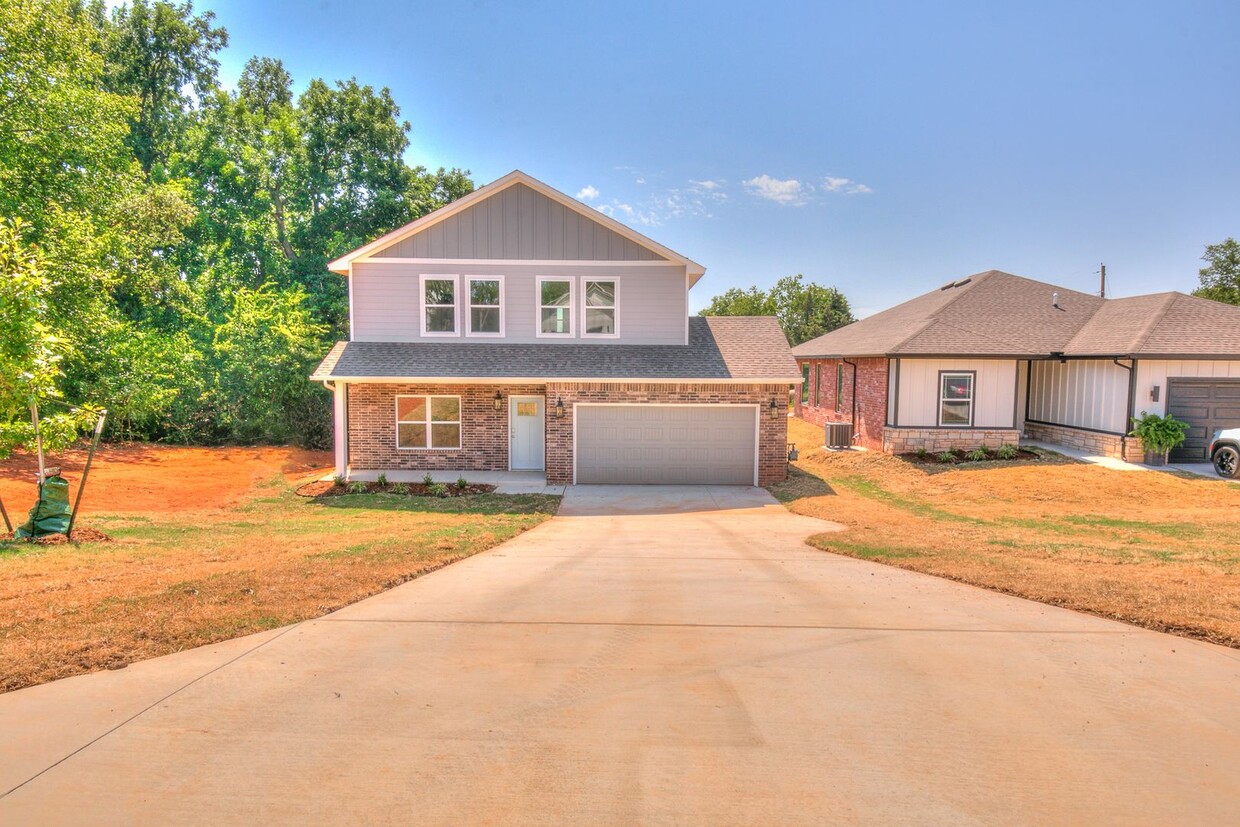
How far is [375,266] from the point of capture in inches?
716

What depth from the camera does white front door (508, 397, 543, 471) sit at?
18.4 metres

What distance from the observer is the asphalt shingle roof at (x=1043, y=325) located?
18516mm

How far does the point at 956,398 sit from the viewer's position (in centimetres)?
2062

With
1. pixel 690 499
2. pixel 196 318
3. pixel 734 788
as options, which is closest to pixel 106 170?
pixel 196 318

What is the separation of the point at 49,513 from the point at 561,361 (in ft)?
34.2

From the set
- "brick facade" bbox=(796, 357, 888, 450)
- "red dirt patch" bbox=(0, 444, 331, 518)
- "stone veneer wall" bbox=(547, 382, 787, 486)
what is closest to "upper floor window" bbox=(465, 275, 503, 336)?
"stone veneer wall" bbox=(547, 382, 787, 486)

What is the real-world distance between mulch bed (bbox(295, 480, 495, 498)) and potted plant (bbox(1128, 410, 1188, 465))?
1616 centimetres

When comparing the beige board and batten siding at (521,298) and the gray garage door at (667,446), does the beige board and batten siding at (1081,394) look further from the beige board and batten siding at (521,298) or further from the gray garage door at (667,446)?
the beige board and batten siding at (521,298)

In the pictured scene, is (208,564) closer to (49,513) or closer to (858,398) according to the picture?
(49,513)

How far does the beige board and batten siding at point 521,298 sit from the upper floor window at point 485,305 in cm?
14

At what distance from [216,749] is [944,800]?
12.6ft

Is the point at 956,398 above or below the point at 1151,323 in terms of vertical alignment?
below

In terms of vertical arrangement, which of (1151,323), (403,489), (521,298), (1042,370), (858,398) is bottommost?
(403,489)

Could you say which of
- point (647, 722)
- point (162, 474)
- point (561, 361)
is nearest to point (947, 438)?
point (561, 361)
